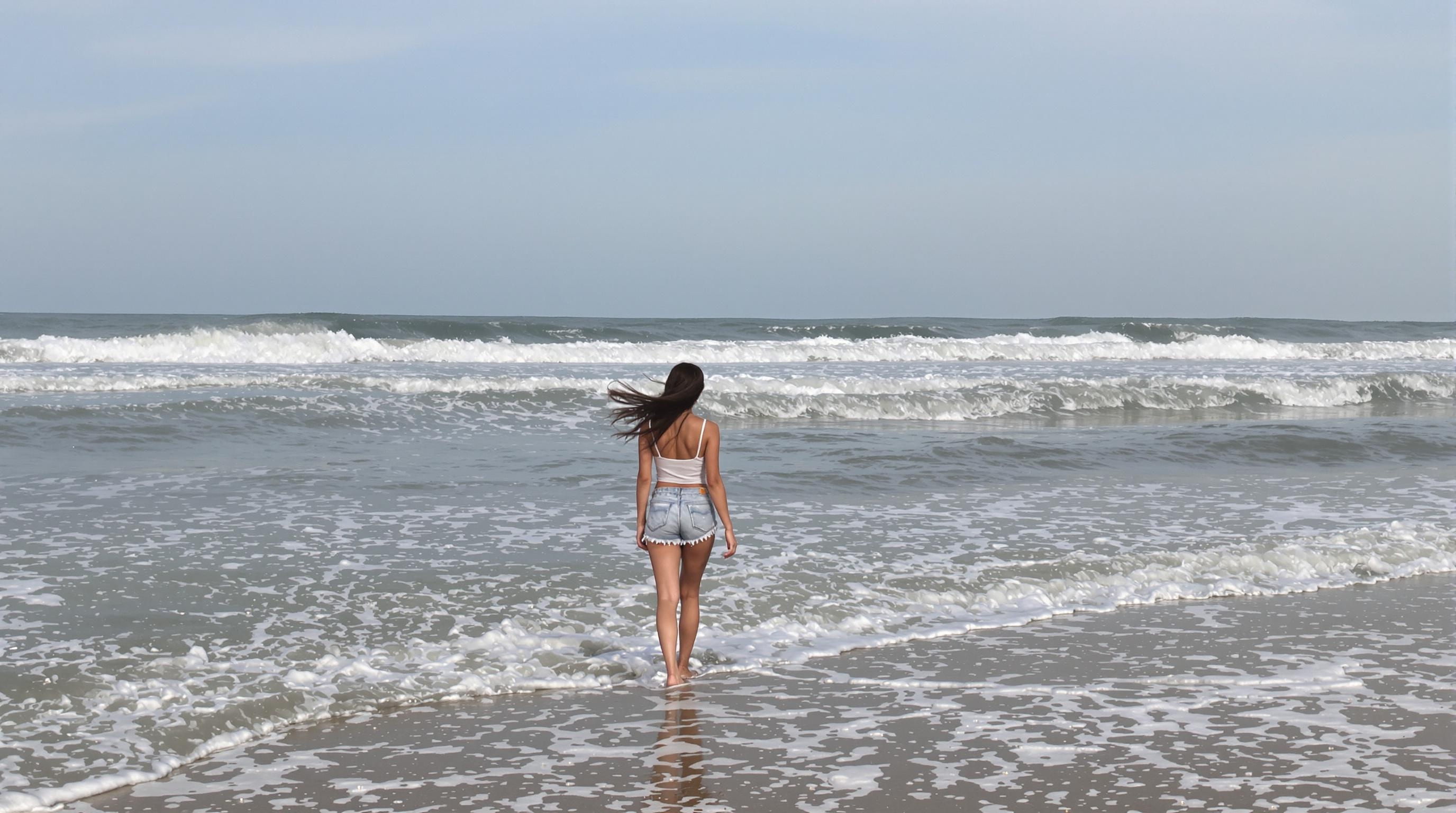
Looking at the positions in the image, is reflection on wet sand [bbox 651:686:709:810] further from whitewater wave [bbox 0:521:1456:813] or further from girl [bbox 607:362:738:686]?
whitewater wave [bbox 0:521:1456:813]

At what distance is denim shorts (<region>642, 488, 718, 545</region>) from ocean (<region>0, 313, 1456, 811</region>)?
27.9 inches

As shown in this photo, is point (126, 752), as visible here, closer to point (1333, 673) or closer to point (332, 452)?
point (1333, 673)

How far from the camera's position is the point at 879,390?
891 inches

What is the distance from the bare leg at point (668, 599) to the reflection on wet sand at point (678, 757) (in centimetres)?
18

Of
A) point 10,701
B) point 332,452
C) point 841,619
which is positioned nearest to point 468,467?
point 332,452

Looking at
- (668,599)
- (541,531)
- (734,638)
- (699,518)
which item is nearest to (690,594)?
(668,599)

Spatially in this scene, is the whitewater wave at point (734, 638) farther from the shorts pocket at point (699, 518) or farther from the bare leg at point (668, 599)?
the shorts pocket at point (699, 518)

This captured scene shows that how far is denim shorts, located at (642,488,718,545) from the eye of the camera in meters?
5.58

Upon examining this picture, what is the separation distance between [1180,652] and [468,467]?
7.87m

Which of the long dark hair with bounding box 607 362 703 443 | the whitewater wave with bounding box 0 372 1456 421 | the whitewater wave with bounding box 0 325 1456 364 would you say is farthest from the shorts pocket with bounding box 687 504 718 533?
the whitewater wave with bounding box 0 325 1456 364

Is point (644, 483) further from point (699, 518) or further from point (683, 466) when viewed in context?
point (699, 518)

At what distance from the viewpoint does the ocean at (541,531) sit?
18.0ft

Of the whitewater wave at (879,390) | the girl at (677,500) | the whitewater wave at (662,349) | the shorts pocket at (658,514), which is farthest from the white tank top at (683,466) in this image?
the whitewater wave at (662,349)

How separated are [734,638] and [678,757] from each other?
1.81m
